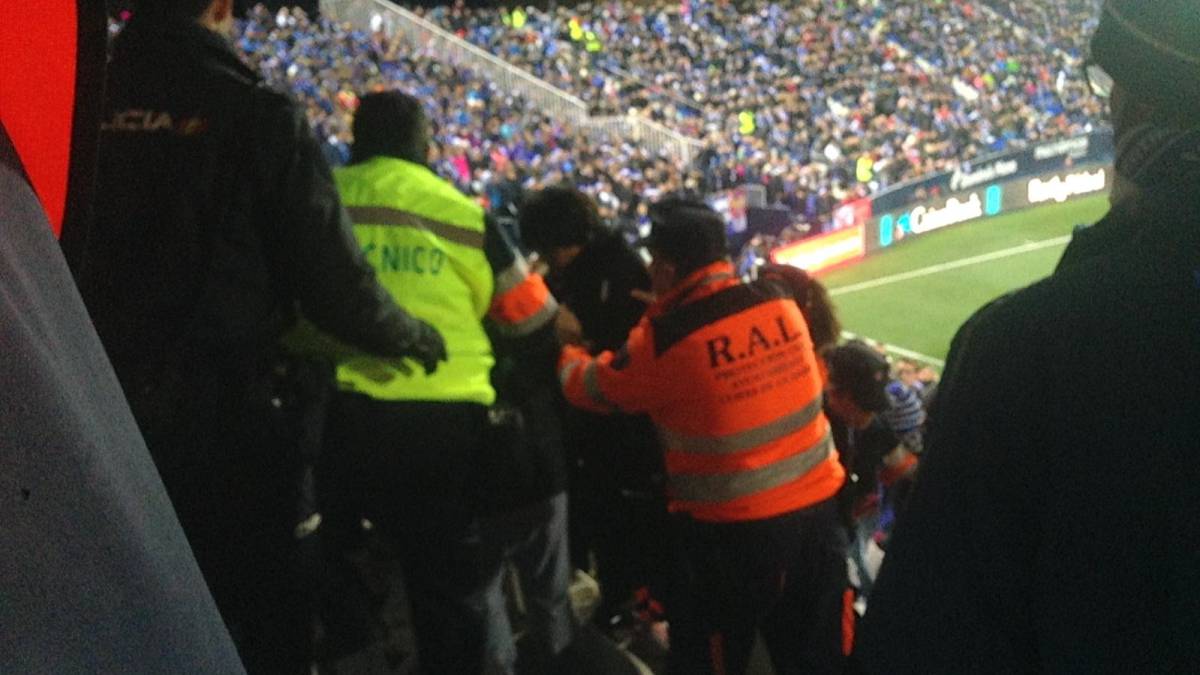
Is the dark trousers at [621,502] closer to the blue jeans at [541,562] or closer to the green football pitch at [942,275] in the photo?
the blue jeans at [541,562]

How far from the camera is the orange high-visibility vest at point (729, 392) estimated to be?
2.21 metres

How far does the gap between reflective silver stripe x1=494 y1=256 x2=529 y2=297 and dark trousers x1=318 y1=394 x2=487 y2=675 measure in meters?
0.27

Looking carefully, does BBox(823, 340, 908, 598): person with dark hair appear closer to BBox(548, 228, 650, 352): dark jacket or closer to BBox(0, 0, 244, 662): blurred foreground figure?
BBox(548, 228, 650, 352): dark jacket

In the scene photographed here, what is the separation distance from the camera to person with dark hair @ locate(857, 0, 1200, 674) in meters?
0.76

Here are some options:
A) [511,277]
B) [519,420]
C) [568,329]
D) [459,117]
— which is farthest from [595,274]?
[459,117]

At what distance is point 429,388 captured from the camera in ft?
6.88

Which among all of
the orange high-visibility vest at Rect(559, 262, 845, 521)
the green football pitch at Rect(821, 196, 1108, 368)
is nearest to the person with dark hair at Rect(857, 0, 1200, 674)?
the orange high-visibility vest at Rect(559, 262, 845, 521)

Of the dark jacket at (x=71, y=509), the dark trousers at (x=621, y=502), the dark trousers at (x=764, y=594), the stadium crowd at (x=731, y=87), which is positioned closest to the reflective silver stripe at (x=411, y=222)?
the dark trousers at (x=764, y=594)

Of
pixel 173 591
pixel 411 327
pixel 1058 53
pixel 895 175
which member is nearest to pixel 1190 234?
pixel 173 591

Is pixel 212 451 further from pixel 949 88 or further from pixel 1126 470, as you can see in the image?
pixel 949 88

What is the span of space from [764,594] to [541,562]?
73 cm

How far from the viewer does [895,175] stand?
688 inches

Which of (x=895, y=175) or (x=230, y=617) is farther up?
(x=230, y=617)

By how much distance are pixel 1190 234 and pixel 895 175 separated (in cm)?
1764
